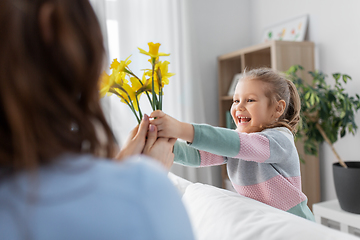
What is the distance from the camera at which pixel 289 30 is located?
2744mm

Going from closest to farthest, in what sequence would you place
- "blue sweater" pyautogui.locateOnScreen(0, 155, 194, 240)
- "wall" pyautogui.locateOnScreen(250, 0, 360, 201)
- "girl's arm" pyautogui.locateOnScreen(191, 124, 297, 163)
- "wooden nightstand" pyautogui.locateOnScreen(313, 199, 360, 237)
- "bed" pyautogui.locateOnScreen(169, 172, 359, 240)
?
"blue sweater" pyautogui.locateOnScreen(0, 155, 194, 240) < "bed" pyautogui.locateOnScreen(169, 172, 359, 240) < "girl's arm" pyautogui.locateOnScreen(191, 124, 297, 163) < "wooden nightstand" pyautogui.locateOnScreen(313, 199, 360, 237) < "wall" pyautogui.locateOnScreen(250, 0, 360, 201)

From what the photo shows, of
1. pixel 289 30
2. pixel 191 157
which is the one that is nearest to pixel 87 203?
pixel 191 157

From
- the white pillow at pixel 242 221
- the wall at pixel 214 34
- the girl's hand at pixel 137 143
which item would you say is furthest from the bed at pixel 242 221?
the wall at pixel 214 34

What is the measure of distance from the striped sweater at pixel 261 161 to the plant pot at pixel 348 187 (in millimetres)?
937

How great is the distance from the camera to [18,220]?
304mm

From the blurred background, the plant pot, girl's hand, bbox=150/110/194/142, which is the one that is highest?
the blurred background

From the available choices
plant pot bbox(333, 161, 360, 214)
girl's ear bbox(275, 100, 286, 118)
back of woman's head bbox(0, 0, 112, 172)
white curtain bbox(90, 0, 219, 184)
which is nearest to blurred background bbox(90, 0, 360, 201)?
white curtain bbox(90, 0, 219, 184)

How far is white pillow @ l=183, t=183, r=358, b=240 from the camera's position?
2.10 feet

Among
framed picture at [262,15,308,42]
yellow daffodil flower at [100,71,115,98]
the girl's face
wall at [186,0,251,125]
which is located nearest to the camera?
yellow daffodil flower at [100,71,115,98]

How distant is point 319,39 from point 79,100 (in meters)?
2.59

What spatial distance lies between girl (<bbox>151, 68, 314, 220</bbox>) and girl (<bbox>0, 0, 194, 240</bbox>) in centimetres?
49

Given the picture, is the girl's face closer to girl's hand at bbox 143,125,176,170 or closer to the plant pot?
girl's hand at bbox 143,125,176,170

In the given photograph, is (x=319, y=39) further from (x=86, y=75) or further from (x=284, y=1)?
(x=86, y=75)

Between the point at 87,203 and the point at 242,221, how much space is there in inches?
20.7
